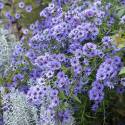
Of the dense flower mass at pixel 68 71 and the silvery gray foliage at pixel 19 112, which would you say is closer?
the dense flower mass at pixel 68 71

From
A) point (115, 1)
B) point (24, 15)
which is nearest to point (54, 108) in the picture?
point (115, 1)

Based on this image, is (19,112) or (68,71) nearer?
(68,71)

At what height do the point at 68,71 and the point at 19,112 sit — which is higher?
the point at 68,71

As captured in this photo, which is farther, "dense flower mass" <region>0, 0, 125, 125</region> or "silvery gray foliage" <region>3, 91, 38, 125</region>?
"silvery gray foliage" <region>3, 91, 38, 125</region>

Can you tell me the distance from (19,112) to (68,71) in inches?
17.1

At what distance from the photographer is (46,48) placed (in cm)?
285

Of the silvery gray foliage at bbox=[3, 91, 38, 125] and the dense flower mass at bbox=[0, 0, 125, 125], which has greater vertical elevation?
the dense flower mass at bbox=[0, 0, 125, 125]

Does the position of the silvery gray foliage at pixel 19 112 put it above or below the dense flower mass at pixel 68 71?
below

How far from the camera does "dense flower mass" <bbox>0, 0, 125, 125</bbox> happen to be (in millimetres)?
2416

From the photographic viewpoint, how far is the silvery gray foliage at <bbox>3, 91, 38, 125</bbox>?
2639mm

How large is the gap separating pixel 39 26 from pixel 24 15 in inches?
32.1

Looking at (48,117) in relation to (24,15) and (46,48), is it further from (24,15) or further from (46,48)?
(24,15)

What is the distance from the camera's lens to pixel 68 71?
8.29 ft

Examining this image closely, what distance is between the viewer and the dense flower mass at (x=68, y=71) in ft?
7.93
